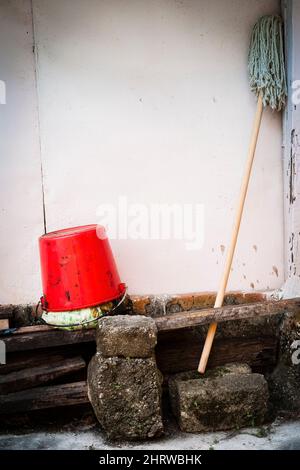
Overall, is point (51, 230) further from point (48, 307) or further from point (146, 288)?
point (146, 288)

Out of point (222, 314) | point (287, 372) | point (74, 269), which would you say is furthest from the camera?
point (287, 372)

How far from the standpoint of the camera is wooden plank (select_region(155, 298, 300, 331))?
3.00m

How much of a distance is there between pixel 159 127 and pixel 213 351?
1.54m

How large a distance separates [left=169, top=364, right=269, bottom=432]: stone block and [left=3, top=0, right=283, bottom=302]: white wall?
0.72 metres

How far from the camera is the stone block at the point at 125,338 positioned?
278cm

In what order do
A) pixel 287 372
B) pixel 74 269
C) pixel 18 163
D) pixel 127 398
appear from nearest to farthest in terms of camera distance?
1. pixel 127 398
2. pixel 74 269
3. pixel 18 163
4. pixel 287 372

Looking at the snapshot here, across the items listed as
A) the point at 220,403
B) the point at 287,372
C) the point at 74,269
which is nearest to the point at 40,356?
the point at 74,269

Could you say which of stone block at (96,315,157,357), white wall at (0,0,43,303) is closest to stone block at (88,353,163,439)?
stone block at (96,315,157,357)

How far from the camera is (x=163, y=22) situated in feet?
10.8

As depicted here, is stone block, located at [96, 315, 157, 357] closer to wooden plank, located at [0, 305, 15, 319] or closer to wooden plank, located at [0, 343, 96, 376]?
wooden plank, located at [0, 343, 96, 376]

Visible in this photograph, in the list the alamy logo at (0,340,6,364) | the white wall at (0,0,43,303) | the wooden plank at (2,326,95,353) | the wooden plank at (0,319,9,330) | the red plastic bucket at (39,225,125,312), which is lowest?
the alamy logo at (0,340,6,364)

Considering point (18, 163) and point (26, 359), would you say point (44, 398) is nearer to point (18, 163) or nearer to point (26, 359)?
point (26, 359)

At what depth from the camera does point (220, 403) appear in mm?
2873

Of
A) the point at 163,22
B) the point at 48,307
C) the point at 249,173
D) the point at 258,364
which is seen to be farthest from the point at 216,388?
the point at 163,22
